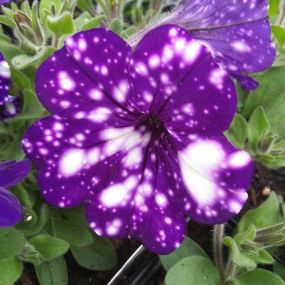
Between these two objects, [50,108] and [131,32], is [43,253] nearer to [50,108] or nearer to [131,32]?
[50,108]

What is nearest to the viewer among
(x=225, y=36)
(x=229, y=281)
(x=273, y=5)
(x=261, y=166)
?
(x=225, y=36)

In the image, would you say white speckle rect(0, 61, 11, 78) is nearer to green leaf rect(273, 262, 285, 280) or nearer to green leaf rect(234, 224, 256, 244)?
green leaf rect(234, 224, 256, 244)

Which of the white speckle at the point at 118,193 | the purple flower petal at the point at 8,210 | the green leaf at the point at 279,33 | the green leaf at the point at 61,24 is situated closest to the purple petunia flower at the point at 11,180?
the purple flower petal at the point at 8,210

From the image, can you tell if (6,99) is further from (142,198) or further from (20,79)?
(142,198)

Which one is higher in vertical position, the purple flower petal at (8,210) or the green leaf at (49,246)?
the purple flower petal at (8,210)

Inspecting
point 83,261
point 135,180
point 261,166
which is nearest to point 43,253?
point 83,261

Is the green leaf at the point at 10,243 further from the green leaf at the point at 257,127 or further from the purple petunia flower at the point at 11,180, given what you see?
the green leaf at the point at 257,127
